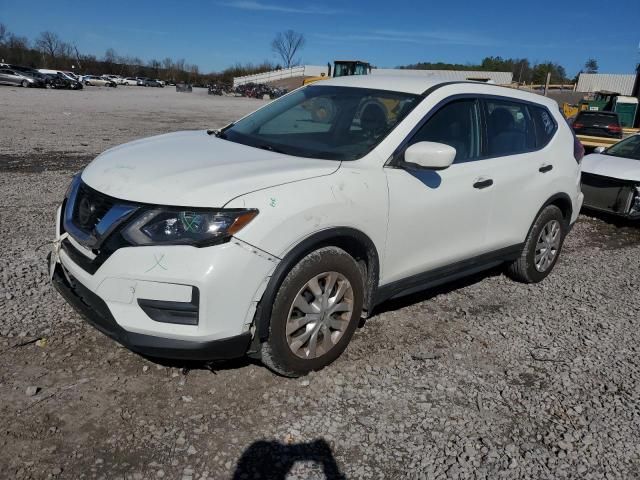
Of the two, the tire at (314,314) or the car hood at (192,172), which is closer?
the car hood at (192,172)

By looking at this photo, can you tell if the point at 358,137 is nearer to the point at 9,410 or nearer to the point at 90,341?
the point at 90,341

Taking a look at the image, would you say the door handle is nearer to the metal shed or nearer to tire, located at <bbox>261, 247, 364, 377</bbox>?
tire, located at <bbox>261, 247, 364, 377</bbox>

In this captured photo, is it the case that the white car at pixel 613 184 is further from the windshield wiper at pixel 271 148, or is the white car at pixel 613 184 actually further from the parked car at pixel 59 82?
the parked car at pixel 59 82

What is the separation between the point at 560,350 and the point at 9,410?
3.54 meters

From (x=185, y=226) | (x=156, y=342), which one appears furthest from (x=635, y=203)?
(x=156, y=342)

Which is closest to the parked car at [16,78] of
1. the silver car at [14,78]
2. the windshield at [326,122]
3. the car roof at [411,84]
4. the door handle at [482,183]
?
the silver car at [14,78]

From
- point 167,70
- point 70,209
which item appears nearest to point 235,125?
point 70,209

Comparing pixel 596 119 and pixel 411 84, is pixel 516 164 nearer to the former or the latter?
pixel 411 84

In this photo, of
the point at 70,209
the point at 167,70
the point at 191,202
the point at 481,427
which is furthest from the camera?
the point at 167,70

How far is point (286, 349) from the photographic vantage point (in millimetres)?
2924

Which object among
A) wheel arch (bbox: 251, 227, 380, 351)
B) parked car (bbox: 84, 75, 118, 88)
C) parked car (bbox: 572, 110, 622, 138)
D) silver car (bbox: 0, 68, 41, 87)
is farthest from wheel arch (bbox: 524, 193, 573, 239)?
parked car (bbox: 84, 75, 118, 88)

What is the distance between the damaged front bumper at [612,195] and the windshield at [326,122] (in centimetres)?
520

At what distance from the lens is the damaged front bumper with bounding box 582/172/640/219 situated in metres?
7.28

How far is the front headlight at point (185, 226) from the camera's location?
8.40ft
